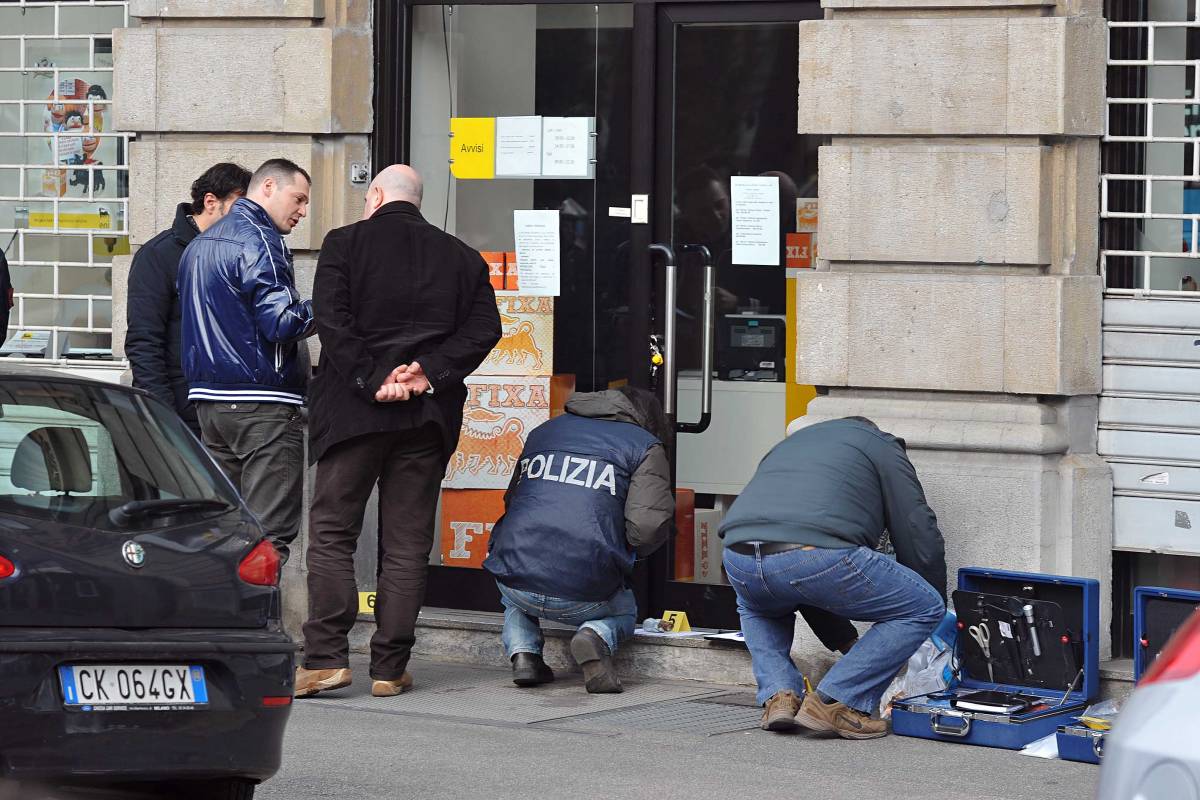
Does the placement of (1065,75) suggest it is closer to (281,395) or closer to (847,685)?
(847,685)

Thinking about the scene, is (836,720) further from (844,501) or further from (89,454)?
(89,454)

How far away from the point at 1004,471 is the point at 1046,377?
0.40 m

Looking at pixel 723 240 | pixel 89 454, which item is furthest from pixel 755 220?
pixel 89 454

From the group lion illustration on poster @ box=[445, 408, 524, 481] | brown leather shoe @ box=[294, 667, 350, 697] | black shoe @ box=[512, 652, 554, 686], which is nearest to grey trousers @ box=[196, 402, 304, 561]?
brown leather shoe @ box=[294, 667, 350, 697]

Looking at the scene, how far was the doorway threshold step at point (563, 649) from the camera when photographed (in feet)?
27.5

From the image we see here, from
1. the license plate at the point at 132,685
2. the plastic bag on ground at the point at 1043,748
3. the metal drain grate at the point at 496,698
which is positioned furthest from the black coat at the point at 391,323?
the license plate at the point at 132,685

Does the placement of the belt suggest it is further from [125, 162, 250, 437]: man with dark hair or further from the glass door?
[125, 162, 250, 437]: man with dark hair

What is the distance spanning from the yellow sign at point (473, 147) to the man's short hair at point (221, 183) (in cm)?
110

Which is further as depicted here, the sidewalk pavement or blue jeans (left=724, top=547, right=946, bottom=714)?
blue jeans (left=724, top=547, right=946, bottom=714)

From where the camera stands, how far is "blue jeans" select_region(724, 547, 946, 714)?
7.15m

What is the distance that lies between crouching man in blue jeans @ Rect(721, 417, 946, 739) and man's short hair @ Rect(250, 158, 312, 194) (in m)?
2.37

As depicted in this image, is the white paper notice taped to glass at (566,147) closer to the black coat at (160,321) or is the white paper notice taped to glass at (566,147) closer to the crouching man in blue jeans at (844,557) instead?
the black coat at (160,321)

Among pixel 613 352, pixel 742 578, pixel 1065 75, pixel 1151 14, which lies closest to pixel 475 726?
pixel 742 578

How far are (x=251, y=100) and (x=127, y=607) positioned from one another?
4.43 meters
